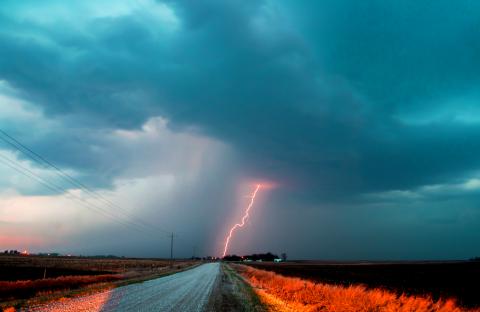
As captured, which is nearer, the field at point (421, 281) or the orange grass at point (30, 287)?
the orange grass at point (30, 287)

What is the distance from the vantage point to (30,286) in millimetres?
31828

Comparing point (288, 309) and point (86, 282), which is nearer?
point (288, 309)

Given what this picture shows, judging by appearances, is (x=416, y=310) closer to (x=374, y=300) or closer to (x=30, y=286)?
(x=374, y=300)

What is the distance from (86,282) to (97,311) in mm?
23813

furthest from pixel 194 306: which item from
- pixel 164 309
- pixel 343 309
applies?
pixel 343 309

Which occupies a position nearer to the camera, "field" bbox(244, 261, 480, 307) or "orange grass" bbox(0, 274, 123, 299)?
"orange grass" bbox(0, 274, 123, 299)

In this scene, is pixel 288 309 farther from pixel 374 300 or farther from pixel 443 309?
pixel 443 309

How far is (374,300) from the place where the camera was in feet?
71.3

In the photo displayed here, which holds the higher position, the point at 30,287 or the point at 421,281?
Result: the point at 30,287

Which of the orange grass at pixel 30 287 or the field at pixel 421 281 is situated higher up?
the orange grass at pixel 30 287

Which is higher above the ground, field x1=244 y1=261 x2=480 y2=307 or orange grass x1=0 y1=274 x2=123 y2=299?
orange grass x1=0 y1=274 x2=123 y2=299

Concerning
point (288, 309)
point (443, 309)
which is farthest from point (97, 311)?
point (443, 309)

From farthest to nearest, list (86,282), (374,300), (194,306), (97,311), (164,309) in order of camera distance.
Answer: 1. (86,282)
2. (374,300)
3. (194,306)
4. (164,309)
5. (97,311)

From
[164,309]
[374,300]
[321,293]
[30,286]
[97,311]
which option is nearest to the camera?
[97,311]
